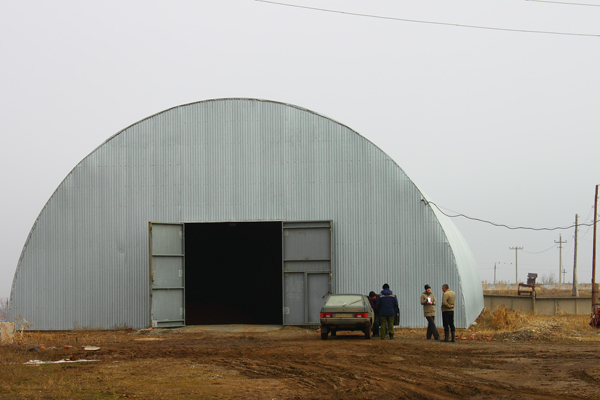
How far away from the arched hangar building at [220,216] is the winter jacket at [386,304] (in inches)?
123

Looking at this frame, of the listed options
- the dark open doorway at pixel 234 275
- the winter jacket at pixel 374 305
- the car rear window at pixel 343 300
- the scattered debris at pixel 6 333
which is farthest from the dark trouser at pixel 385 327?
the scattered debris at pixel 6 333

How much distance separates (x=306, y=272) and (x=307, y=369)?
10.4 m

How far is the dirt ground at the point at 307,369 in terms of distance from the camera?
9836 mm

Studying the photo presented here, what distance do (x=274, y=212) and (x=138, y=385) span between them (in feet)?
42.5

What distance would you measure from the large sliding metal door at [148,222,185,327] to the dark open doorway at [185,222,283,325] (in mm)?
4151

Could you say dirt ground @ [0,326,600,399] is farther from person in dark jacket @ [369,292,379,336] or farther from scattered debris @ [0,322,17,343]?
person in dark jacket @ [369,292,379,336]

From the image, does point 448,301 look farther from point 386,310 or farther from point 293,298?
point 293,298

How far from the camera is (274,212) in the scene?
23.0m

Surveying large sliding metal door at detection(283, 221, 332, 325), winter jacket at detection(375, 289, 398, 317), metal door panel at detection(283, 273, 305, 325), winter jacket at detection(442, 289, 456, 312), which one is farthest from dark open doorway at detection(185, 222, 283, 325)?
winter jacket at detection(442, 289, 456, 312)

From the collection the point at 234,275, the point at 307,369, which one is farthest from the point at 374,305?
the point at 234,275

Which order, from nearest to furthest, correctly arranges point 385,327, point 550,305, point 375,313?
point 385,327 < point 375,313 < point 550,305

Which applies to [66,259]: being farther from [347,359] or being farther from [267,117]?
[347,359]

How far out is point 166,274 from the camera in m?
22.8

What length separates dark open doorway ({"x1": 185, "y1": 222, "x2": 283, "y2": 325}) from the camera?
91.2 ft
